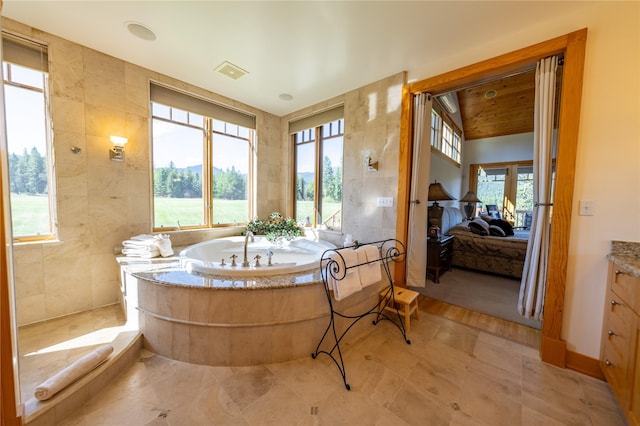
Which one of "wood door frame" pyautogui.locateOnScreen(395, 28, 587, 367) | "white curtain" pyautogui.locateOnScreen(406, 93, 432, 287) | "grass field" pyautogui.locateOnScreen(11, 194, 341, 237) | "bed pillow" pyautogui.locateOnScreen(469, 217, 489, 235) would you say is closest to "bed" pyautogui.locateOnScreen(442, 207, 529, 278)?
"bed pillow" pyautogui.locateOnScreen(469, 217, 489, 235)

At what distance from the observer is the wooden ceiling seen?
14.7 feet

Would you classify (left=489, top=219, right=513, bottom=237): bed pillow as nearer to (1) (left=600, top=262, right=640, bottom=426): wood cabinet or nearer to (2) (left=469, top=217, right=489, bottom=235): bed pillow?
(2) (left=469, top=217, right=489, bottom=235): bed pillow

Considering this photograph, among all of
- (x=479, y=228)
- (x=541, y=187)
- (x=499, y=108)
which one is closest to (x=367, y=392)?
(x=541, y=187)

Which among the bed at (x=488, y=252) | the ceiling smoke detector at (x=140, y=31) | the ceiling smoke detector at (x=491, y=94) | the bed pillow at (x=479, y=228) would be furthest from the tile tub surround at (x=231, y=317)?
the ceiling smoke detector at (x=491, y=94)

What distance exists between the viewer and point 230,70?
2.68 meters

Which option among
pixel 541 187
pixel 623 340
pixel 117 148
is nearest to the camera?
pixel 623 340

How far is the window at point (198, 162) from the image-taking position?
295cm

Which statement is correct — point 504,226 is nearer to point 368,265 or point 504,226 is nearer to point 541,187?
point 541,187

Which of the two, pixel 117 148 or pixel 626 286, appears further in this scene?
pixel 117 148

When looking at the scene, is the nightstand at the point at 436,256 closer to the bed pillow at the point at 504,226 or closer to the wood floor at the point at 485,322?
the wood floor at the point at 485,322

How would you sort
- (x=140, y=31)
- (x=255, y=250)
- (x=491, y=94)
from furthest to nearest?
(x=491, y=94), (x=255, y=250), (x=140, y=31)

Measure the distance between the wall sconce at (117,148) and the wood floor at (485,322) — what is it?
376 cm

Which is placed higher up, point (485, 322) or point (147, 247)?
point (147, 247)

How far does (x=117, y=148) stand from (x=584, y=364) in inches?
181
